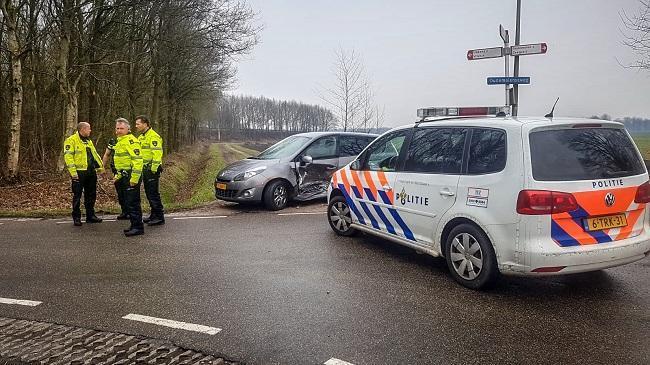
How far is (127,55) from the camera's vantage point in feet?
66.2

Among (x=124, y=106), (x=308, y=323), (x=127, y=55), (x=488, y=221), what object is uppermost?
(x=127, y=55)

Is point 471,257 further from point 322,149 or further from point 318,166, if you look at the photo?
A: point 322,149

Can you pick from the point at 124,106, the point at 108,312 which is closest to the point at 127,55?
the point at 124,106

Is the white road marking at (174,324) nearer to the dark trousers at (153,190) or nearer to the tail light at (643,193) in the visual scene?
the dark trousers at (153,190)

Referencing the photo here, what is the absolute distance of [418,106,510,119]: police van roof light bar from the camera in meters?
5.14

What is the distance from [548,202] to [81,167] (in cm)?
738

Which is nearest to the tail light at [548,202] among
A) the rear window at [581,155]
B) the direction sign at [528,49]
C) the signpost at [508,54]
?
the rear window at [581,155]

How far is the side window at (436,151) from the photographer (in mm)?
4820

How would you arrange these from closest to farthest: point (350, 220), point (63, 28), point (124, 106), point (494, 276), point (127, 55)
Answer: point (494, 276) → point (350, 220) → point (63, 28) → point (127, 55) → point (124, 106)

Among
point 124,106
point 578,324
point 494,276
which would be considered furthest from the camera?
point 124,106

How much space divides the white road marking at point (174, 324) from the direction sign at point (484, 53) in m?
9.68

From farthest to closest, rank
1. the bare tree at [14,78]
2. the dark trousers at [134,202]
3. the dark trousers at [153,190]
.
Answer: the bare tree at [14,78] → the dark trousers at [153,190] → the dark trousers at [134,202]

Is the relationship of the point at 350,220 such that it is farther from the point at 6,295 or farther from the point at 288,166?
the point at 6,295

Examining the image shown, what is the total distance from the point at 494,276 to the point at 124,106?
23279 millimetres
